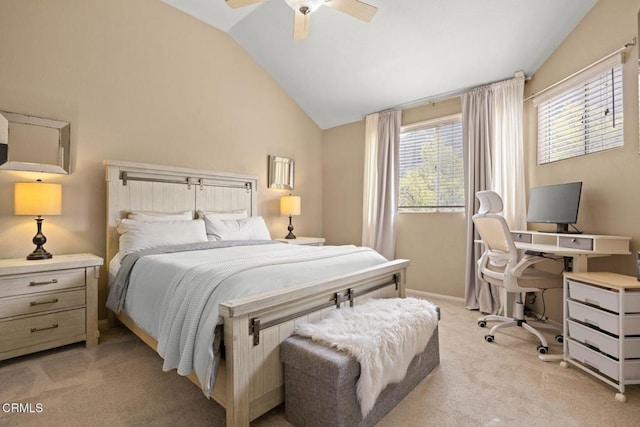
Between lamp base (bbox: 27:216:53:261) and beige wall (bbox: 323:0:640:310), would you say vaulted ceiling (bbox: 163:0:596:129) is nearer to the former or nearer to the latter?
beige wall (bbox: 323:0:640:310)

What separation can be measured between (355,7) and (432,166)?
226cm

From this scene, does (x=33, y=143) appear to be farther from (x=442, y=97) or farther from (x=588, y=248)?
(x=588, y=248)

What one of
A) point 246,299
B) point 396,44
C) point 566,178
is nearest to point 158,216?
point 246,299

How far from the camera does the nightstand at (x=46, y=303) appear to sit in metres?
2.15

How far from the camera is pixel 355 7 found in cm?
241

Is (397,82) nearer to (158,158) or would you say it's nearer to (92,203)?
(158,158)

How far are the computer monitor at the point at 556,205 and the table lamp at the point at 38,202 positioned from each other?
4.16 meters

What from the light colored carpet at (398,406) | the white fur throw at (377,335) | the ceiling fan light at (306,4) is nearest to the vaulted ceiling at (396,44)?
the ceiling fan light at (306,4)

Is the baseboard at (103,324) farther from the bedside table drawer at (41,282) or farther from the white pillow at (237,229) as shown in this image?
the white pillow at (237,229)

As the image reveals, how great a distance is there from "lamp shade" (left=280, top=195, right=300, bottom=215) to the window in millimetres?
1435

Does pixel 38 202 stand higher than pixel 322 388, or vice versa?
pixel 38 202

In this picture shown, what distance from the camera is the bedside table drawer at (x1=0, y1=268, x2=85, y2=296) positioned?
216 cm

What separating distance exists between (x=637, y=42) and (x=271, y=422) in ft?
11.6

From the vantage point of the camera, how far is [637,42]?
2.26m
